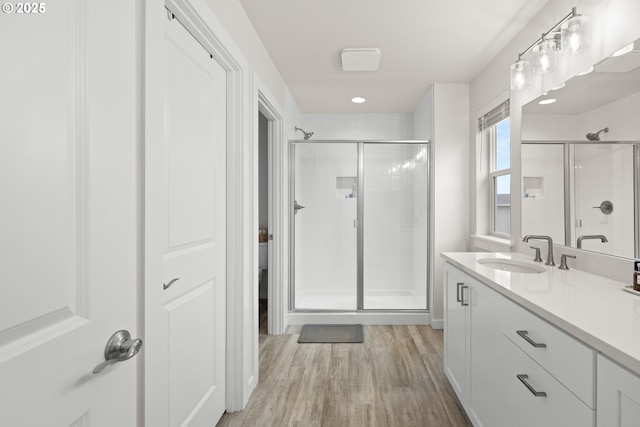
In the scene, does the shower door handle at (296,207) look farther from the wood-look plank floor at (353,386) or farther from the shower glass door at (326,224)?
the wood-look plank floor at (353,386)

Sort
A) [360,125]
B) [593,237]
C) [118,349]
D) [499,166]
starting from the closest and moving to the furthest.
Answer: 1. [118,349]
2. [593,237]
3. [499,166]
4. [360,125]

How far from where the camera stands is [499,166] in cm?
285

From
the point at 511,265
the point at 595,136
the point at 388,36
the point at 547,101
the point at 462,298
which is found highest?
the point at 388,36

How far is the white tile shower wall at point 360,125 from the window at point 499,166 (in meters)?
1.40

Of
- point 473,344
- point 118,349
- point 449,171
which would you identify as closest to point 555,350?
point 473,344

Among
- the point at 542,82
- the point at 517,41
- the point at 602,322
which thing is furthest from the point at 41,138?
the point at 517,41

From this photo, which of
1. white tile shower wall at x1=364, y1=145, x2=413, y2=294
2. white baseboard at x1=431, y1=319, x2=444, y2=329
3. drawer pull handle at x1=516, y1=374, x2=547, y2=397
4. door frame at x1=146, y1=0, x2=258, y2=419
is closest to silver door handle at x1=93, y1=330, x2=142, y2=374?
door frame at x1=146, y1=0, x2=258, y2=419

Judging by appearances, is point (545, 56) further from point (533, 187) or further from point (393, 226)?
point (393, 226)

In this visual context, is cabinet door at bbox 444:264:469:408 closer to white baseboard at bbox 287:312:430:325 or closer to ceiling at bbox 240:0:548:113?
white baseboard at bbox 287:312:430:325

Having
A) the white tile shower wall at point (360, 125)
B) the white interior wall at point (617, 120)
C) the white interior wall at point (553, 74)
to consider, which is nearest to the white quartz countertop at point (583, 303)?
the white interior wall at point (553, 74)

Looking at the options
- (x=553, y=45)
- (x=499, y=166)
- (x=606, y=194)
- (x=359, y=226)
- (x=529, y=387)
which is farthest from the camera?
(x=359, y=226)

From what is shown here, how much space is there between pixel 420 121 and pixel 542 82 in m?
1.87

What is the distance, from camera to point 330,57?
275cm

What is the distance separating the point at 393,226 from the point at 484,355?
7.64 feet
